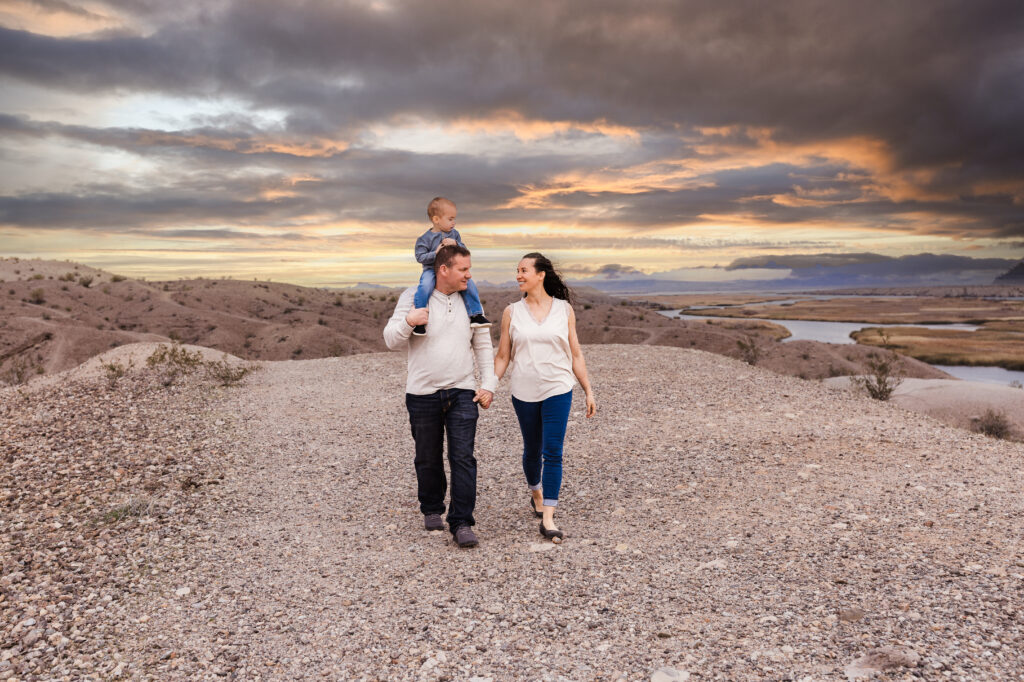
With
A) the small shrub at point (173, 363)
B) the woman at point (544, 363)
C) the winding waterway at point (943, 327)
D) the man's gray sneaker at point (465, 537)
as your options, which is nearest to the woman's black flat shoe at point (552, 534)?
the woman at point (544, 363)

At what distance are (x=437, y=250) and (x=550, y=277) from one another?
107cm

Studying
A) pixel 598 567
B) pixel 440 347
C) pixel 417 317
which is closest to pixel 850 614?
pixel 598 567

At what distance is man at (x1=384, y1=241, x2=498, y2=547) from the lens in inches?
207

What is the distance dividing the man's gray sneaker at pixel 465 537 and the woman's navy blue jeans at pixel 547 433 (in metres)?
0.75

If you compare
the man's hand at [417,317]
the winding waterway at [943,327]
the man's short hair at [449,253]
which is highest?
the man's short hair at [449,253]

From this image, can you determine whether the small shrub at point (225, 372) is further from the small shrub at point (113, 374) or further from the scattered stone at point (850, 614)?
the scattered stone at point (850, 614)

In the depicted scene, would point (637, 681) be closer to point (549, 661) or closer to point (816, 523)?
point (549, 661)

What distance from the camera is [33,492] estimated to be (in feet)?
22.9

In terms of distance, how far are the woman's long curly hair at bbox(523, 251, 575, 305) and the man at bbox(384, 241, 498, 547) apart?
661 millimetres

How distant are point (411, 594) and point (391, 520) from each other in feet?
5.62

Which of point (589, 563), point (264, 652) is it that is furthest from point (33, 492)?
point (589, 563)

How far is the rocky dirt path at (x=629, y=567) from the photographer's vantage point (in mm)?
3805

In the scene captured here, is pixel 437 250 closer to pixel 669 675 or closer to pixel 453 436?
pixel 453 436

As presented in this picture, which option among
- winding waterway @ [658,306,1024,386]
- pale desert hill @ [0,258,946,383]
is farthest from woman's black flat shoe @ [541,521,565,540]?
winding waterway @ [658,306,1024,386]
